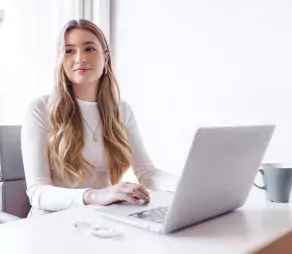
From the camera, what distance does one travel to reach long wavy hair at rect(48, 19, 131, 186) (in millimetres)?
1350

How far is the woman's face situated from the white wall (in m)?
0.48

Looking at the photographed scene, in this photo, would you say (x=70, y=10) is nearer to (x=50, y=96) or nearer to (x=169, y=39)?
(x=169, y=39)

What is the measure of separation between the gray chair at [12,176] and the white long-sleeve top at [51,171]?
61 mm

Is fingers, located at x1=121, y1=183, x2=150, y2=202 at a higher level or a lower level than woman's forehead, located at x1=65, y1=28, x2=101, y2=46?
lower

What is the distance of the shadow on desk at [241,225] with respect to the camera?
2.47ft

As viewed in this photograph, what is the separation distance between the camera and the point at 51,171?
4.46 ft

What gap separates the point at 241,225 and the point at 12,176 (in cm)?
85

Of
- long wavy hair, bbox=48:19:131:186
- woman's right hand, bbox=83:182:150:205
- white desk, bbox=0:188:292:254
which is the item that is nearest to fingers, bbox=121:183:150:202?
woman's right hand, bbox=83:182:150:205

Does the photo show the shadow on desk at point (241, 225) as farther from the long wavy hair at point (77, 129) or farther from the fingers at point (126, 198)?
the long wavy hair at point (77, 129)

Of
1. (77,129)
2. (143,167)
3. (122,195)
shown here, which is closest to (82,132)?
(77,129)

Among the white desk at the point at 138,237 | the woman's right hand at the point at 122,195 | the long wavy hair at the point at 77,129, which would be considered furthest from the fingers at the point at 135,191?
the long wavy hair at the point at 77,129

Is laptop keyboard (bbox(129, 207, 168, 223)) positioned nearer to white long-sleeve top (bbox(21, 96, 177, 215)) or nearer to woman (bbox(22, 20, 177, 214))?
white long-sleeve top (bbox(21, 96, 177, 215))

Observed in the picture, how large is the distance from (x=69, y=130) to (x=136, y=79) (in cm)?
74

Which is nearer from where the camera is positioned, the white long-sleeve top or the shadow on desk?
the shadow on desk
